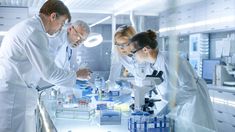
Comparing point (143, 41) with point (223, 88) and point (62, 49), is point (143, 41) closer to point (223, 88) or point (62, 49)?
point (62, 49)

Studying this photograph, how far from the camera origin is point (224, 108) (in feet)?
16.8

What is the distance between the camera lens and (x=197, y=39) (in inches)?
259

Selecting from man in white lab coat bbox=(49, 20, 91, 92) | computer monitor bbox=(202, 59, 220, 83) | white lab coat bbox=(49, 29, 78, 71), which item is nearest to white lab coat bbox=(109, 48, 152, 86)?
man in white lab coat bbox=(49, 20, 91, 92)

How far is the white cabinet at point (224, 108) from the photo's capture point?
193 inches

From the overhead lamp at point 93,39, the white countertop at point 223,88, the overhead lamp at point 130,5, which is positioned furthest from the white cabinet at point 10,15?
the white countertop at point 223,88

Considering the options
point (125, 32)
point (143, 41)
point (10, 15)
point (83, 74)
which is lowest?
point (83, 74)

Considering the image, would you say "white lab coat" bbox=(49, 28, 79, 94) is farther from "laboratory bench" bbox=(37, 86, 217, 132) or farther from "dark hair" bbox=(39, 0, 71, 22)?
"dark hair" bbox=(39, 0, 71, 22)

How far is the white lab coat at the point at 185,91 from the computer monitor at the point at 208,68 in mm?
3461

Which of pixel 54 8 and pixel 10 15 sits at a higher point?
pixel 10 15

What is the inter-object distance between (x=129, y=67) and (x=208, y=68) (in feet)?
9.72

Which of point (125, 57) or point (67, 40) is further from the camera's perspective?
point (125, 57)

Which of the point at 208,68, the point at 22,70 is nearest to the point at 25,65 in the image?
the point at 22,70

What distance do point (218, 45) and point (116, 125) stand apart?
4438mm

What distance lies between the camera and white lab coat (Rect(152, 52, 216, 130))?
2410 millimetres
